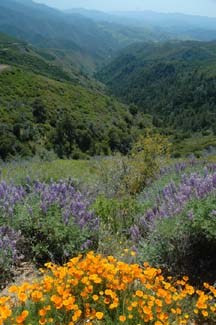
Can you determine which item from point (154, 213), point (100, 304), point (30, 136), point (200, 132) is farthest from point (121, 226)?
point (200, 132)

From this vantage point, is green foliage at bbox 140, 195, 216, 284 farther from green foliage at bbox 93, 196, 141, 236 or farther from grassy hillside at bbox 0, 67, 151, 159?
grassy hillside at bbox 0, 67, 151, 159

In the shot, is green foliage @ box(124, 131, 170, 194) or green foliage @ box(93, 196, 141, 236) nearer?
green foliage @ box(93, 196, 141, 236)

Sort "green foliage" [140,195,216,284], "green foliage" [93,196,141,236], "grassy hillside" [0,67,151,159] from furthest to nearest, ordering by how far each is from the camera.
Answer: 1. "grassy hillside" [0,67,151,159]
2. "green foliage" [93,196,141,236]
3. "green foliage" [140,195,216,284]

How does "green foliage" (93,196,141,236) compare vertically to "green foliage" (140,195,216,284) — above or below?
below

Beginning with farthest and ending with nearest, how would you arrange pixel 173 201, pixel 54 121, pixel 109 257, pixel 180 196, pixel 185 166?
1. pixel 54 121
2. pixel 185 166
3. pixel 173 201
4. pixel 180 196
5. pixel 109 257

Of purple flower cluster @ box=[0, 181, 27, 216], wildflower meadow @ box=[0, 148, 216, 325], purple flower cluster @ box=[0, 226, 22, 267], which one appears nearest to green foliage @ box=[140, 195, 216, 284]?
wildflower meadow @ box=[0, 148, 216, 325]

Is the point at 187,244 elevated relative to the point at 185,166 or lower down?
elevated

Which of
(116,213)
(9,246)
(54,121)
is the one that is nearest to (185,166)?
(116,213)

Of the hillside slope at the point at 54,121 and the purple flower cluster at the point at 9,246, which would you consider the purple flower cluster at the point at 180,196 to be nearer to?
the purple flower cluster at the point at 9,246

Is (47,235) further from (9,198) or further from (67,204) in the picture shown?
(9,198)

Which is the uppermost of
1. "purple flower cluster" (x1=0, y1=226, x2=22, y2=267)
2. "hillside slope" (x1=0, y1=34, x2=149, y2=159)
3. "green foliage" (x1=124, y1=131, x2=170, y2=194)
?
"purple flower cluster" (x1=0, y1=226, x2=22, y2=267)

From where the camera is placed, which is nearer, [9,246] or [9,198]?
[9,246]

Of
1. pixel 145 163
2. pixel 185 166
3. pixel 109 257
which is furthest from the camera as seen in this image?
pixel 145 163

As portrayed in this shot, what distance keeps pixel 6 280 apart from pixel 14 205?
1194mm
